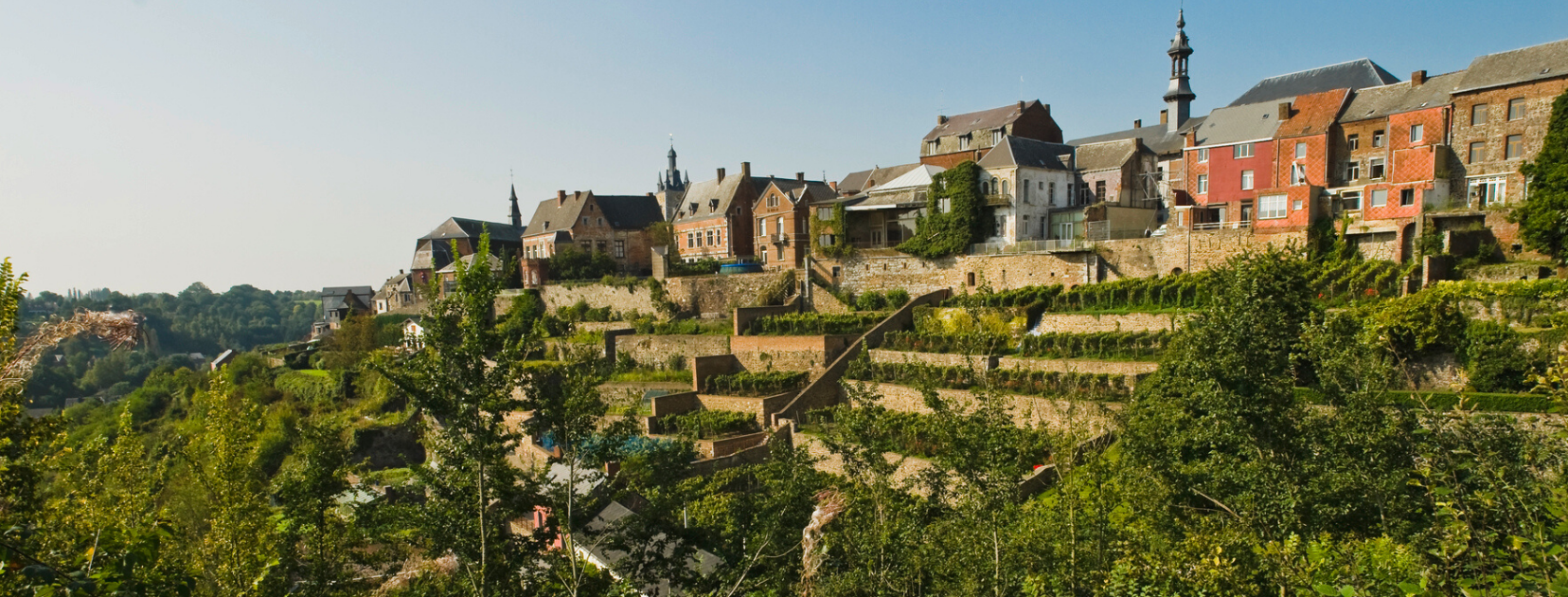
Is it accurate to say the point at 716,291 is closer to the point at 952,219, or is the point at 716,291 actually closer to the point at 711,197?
the point at 952,219

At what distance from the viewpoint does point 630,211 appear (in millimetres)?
54875

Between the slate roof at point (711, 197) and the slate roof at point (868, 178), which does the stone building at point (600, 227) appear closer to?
the slate roof at point (711, 197)

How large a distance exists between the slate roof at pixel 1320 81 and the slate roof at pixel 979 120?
963cm

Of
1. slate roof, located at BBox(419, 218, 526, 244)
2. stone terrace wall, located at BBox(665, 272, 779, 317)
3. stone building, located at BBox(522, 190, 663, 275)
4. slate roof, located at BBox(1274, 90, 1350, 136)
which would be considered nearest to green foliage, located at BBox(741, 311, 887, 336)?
stone terrace wall, located at BBox(665, 272, 779, 317)

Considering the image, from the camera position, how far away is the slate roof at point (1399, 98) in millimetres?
26719

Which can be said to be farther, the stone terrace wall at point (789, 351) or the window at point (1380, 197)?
the stone terrace wall at point (789, 351)

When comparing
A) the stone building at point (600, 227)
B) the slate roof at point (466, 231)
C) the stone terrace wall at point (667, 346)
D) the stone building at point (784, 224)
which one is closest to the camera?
the stone terrace wall at point (667, 346)

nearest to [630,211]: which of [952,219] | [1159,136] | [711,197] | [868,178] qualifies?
[711,197]

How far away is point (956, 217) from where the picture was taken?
3269 cm

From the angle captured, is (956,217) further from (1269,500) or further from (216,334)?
(216,334)

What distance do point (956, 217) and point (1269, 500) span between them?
23.0 meters

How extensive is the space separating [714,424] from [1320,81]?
2726 cm

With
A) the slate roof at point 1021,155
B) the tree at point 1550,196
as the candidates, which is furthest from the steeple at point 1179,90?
the tree at point 1550,196

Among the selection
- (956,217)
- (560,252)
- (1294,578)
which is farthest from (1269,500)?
(560,252)
